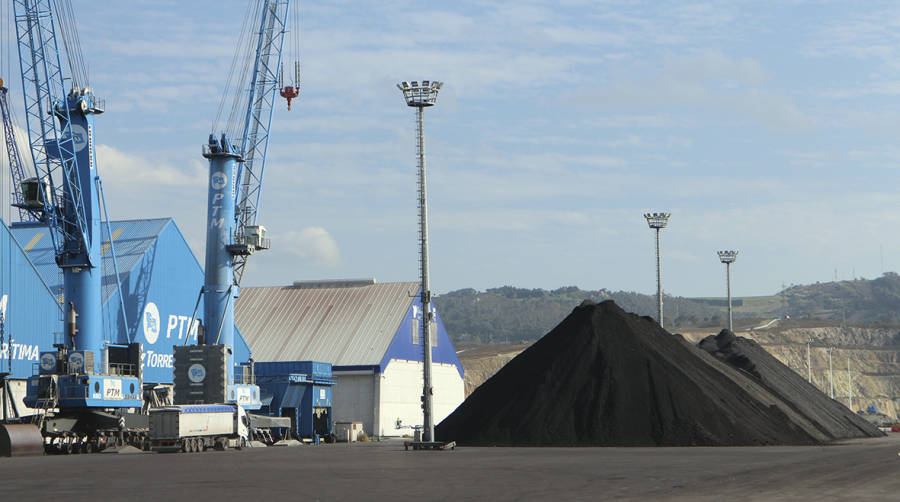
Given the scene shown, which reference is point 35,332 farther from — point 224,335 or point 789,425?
point 789,425

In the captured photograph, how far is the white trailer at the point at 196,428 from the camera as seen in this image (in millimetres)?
55531

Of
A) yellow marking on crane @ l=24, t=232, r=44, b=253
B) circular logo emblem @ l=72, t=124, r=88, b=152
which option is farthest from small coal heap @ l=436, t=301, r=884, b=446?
yellow marking on crane @ l=24, t=232, r=44, b=253

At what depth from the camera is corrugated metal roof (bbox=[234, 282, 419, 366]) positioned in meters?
95.9

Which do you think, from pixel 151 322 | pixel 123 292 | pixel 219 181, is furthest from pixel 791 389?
pixel 123 292

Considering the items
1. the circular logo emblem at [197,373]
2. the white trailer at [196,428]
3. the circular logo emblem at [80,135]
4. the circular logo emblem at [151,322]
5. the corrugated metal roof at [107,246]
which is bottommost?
the white trailer at [196,428]

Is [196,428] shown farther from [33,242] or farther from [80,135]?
[33,242]

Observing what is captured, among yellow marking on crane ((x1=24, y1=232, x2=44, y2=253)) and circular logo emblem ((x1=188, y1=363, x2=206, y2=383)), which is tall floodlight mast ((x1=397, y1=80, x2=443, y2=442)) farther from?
yellow marking on crane ((x1=24, y1=232, x2=44, y2=253))

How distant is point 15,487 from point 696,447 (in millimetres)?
35268

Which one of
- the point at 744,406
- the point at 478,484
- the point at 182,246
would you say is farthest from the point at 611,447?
the point at 182,246

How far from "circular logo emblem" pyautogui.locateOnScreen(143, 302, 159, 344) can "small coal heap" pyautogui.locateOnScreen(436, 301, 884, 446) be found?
24292 mm

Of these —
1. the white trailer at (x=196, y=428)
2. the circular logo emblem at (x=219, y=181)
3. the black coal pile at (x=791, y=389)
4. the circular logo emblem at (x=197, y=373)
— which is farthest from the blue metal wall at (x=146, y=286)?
the black coal pile at (x=791, y=389)

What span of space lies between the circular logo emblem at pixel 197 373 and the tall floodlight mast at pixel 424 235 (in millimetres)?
21514

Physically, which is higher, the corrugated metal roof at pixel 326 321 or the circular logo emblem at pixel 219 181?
the circular logo emblem at pixel 219 181

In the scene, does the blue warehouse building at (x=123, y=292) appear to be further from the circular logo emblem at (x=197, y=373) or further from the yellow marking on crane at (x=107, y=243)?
the circular logo emblem at (x=197, y=373)
